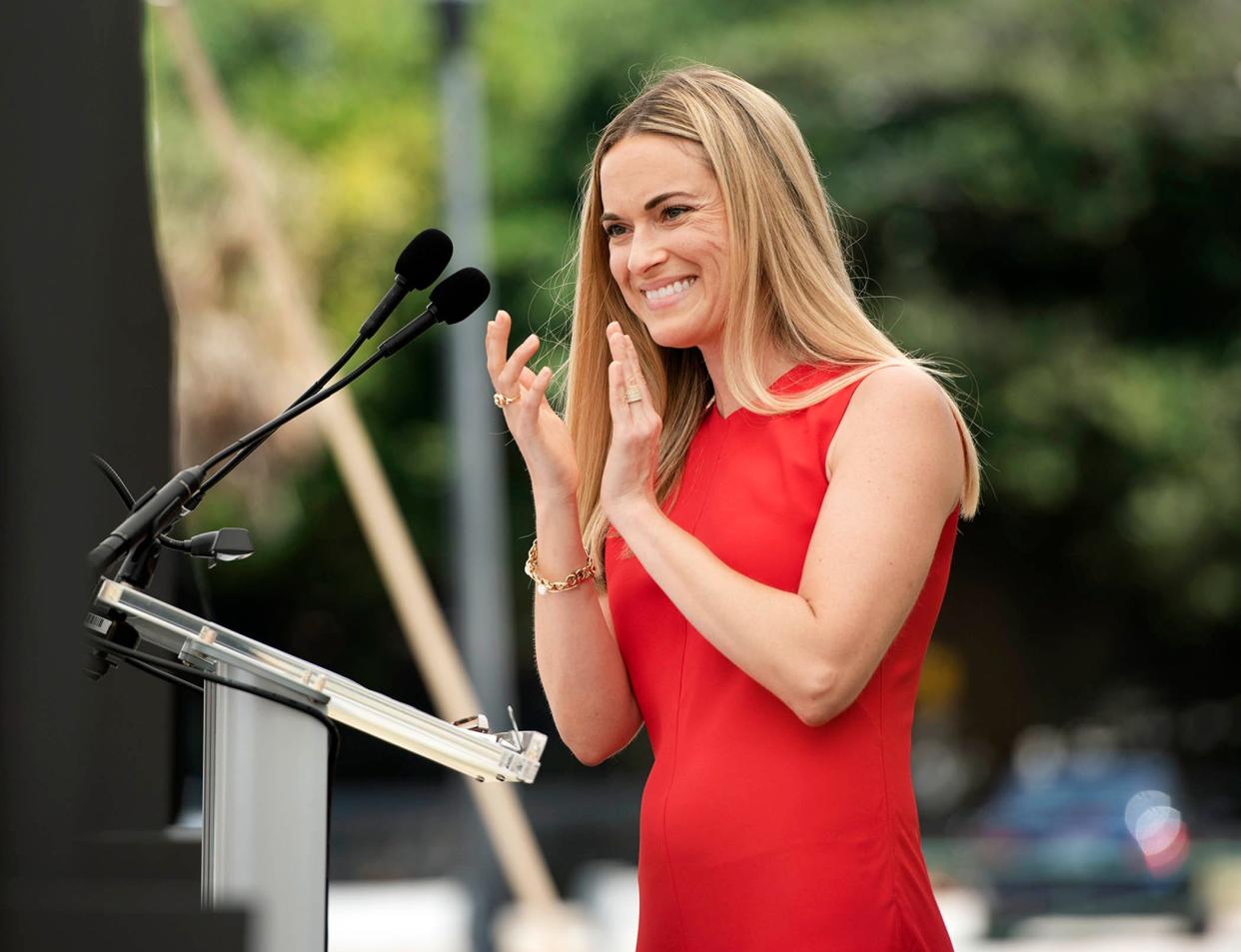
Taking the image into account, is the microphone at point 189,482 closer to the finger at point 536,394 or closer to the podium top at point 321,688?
the podium top at point 321,688

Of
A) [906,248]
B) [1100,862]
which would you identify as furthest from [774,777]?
[906,248]

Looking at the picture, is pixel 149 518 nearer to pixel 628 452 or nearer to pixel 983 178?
pixel 628 452

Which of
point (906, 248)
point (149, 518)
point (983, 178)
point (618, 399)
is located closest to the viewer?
point (149, 518)

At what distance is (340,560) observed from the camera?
2119 centimetres

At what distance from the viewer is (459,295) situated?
2002mm

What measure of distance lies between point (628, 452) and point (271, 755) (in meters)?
0.58

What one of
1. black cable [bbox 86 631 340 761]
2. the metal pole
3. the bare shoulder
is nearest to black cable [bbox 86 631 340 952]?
black cable [bbox 86 631 340 761]

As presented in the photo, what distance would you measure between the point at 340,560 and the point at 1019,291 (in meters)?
8.76

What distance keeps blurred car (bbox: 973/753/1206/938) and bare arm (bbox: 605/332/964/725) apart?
10.8 m

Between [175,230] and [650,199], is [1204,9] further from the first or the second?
[650,199]

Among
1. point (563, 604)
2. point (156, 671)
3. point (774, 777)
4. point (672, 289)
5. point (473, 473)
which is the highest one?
point (473, 473)

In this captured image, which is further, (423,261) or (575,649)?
(575,649)

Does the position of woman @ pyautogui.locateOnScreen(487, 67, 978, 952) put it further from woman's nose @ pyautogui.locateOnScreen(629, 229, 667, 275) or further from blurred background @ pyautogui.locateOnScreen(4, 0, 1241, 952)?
blurred background @ pyautogui.locateOnScreen(4, 0, 1241, 952)

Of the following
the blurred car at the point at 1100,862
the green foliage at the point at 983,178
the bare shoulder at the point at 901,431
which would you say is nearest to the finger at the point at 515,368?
the bare shoulder at the point at 901,431
